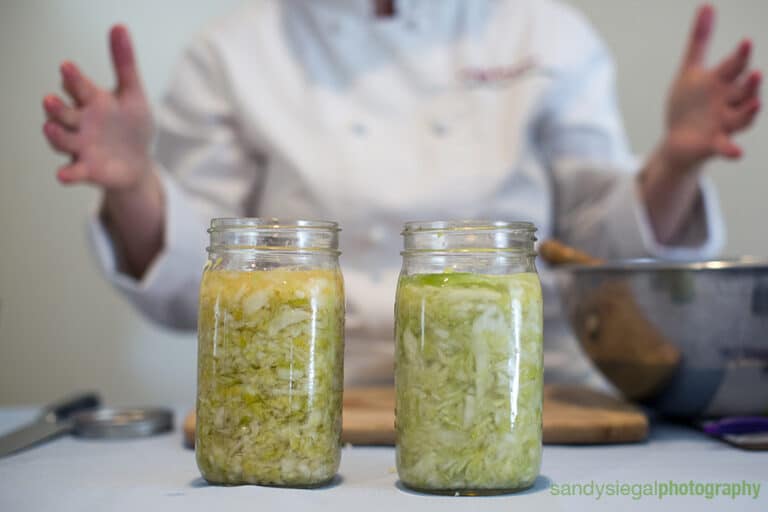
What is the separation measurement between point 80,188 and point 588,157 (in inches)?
42.8

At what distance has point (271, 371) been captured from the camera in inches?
19.0

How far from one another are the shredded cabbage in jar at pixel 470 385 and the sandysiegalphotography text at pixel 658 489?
4 cm

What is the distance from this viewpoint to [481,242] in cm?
51

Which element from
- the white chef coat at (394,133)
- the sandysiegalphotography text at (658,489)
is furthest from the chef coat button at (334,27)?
the sandysiegalphotography text at (658,489)

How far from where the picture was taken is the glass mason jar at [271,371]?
484 mm

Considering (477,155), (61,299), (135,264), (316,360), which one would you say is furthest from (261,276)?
(61,299)

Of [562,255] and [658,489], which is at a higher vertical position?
[562,255]

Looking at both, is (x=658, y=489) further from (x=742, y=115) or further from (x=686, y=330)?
(x=742, y=115)

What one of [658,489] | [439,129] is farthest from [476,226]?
[439,129]

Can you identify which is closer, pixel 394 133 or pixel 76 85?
pixel 76 85

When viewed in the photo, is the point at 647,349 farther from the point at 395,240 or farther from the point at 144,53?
the point at 144,53

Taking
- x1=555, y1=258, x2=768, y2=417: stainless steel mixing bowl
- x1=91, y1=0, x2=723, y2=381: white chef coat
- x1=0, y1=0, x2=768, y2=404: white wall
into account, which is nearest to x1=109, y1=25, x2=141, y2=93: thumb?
x1=91, y1=0, x2=723, y2=381: white chef coat

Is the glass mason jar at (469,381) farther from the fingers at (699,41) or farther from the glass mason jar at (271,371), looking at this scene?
the fingers at (699,41)

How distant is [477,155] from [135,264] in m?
0.52
